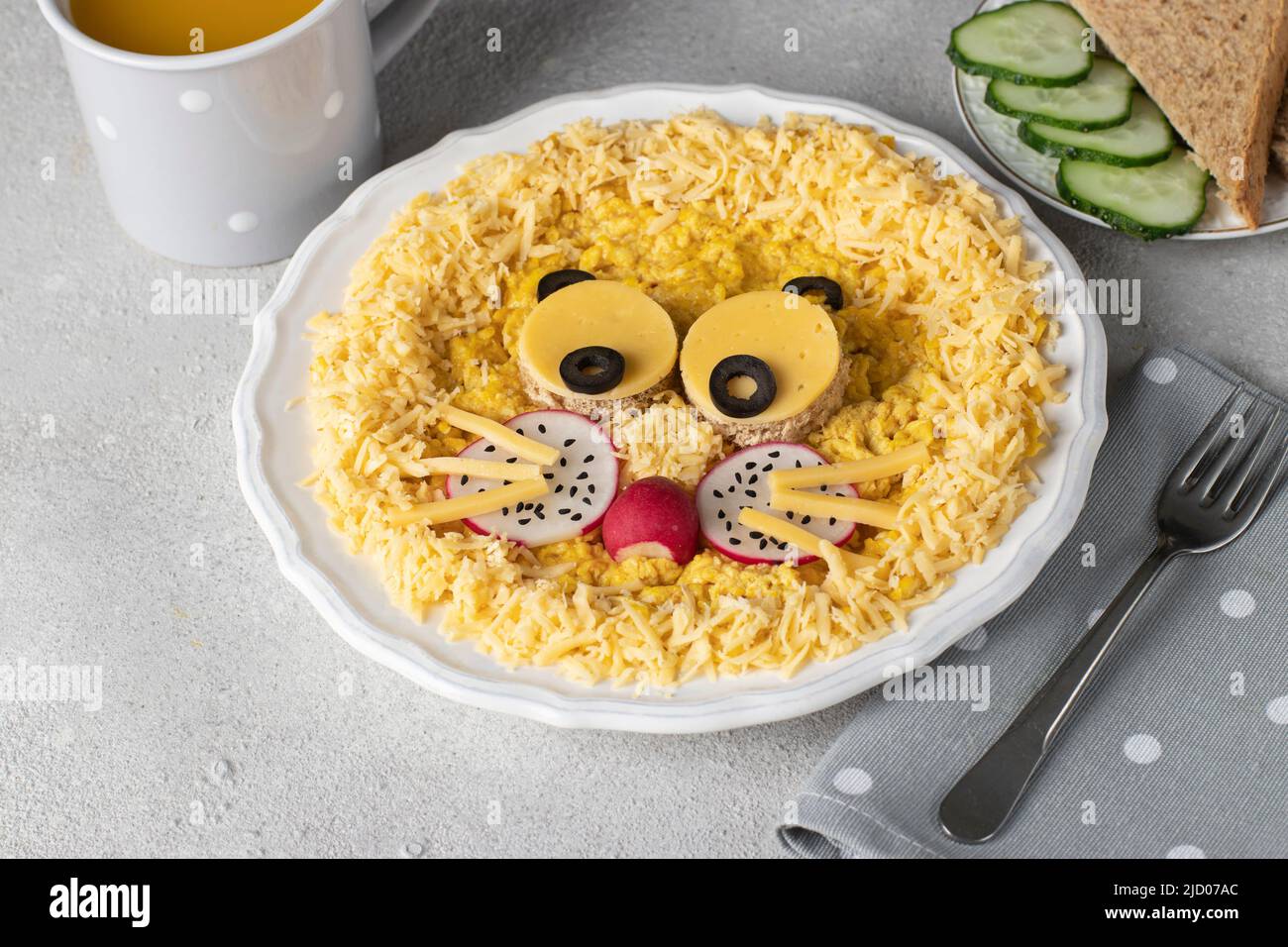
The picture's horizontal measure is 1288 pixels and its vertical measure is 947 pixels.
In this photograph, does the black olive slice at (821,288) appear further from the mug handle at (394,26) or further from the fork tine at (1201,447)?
the mug handle at (394,26)

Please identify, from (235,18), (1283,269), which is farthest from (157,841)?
(1283,269)

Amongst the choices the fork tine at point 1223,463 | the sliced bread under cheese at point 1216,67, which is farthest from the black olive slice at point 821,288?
the sliced bread under cheese at point 1216,67

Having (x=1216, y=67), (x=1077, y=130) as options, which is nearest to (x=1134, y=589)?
(x=1077, y=130)

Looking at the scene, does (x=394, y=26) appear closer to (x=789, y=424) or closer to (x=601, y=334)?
(x=601, y=334)

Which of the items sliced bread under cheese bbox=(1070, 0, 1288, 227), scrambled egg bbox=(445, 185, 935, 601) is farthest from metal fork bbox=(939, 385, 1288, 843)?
sliced bread under cheese bbox=(1070, 0, 1288, 227)

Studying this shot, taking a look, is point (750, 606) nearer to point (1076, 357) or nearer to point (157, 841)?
point (1076, 357)
